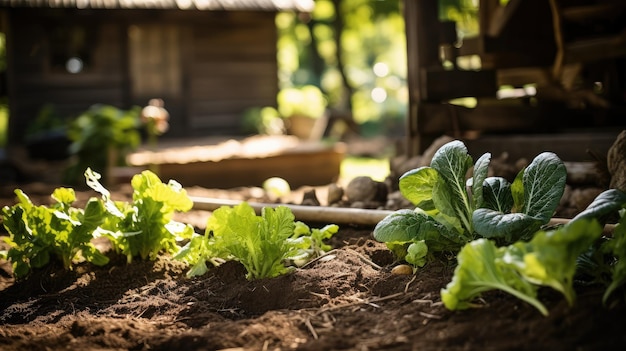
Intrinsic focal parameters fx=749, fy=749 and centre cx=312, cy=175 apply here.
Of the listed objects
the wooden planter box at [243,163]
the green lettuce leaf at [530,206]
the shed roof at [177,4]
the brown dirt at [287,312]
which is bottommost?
the wooden planter box at [243,163]

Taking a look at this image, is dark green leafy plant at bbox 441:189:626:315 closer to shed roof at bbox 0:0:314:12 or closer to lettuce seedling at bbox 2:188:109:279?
lettuce seedling at bbox 2:188:109:279

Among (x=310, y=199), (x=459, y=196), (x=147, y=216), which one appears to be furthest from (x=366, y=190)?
(x=459, y=196)

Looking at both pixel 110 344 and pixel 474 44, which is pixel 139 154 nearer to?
pixel 474 44

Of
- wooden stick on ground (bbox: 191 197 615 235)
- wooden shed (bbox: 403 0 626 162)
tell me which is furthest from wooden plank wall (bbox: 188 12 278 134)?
wooden stick on ground (bbox: 191 197 615 235)

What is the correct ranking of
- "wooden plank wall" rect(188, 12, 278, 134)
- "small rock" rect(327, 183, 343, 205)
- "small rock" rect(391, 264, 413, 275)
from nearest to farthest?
1. "small rock" rect(391, 264, 413, 275)
2. "small rock" rect(327, 183, 343, 205)
3. "wooden plank wall" rect(188, 12, 278, 134)

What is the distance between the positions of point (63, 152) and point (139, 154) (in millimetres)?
2752

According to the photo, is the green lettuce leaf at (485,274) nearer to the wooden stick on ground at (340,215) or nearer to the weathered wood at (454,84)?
the wooden stick on ground at (340,215)

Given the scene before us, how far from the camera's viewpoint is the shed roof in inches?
505

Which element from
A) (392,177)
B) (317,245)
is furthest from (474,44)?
(317,245)

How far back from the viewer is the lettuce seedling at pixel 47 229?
3.81 meters

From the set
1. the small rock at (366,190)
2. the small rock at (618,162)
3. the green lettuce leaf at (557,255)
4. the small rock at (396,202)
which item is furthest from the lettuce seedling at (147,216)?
the small rock at (618,162)

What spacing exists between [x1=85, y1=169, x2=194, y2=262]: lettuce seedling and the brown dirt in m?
0.14

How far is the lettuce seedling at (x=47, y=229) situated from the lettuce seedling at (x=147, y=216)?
0.10 m

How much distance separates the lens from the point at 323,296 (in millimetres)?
3162
